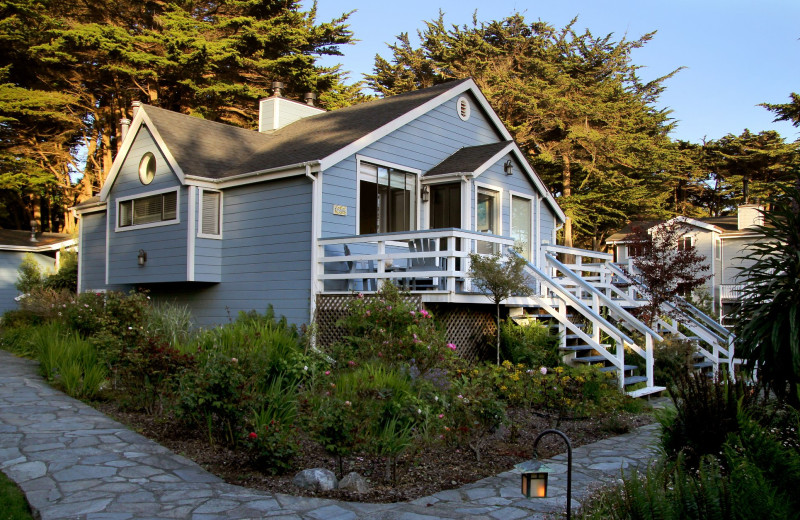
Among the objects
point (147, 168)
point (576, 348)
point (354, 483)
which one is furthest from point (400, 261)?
point (354, 483)

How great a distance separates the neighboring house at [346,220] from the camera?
11281 millimetres

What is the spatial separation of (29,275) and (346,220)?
13.5 m

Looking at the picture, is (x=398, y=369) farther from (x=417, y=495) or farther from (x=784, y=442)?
(x=784, y=442)

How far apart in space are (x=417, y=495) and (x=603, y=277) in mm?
9575

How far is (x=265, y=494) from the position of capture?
5.33 meters

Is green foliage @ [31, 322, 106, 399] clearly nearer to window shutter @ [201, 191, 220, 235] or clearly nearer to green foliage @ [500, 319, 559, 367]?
window shutter @ [201, 191, 220, 235]

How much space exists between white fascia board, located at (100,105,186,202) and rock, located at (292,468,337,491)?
28.8 feet

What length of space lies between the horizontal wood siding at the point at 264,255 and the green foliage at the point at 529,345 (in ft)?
11.9

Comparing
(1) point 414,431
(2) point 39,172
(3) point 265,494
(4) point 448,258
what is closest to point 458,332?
(4) point 448,258

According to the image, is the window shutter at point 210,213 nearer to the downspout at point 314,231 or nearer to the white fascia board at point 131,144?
the white fascia board at point 131,144

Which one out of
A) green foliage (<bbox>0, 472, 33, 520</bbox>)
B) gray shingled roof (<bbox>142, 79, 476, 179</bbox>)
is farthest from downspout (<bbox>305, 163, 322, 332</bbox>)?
green foliage (<bbox>0, 472, 33, 520</bbox>)

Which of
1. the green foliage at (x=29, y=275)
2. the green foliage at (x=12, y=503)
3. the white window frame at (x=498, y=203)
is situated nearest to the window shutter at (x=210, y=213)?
the white window frame at (x=498, y=203)

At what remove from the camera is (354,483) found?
556 cm

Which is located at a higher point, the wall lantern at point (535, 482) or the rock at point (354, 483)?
the wall lantern at point (535, 482)
